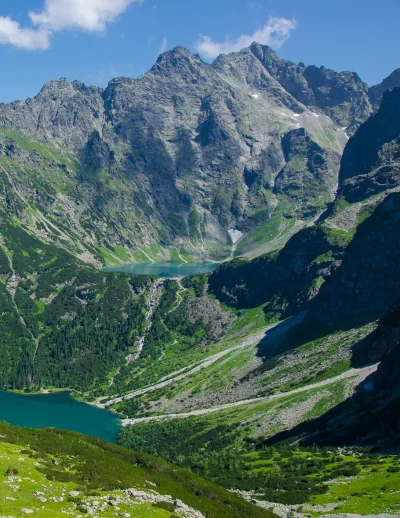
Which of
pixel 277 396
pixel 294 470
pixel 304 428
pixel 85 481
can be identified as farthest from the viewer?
pixel 277 396

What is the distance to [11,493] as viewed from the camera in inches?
1510

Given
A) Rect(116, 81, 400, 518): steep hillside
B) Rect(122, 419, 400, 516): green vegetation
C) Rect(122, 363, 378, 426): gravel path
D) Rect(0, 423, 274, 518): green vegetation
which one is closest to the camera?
Rect(0, 423, 274, 518): green vegetation

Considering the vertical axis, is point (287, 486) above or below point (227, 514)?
below

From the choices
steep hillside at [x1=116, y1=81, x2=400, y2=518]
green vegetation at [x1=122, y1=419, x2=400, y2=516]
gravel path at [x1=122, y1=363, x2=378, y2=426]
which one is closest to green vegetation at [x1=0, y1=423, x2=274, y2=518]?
green vegetation at [x1=122, y1=419, x2=400, y2=516]

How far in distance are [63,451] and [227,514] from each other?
1835 cm

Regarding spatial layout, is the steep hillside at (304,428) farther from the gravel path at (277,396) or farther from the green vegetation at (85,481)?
the green vegetation at (85,481)

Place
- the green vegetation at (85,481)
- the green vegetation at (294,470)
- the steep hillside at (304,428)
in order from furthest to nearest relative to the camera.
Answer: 1. the steep hillside at (304,428)
2. the green vegetation at (294,470)
3. the green vegetation at (85,481)

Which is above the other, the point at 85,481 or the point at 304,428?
the point at 85,481

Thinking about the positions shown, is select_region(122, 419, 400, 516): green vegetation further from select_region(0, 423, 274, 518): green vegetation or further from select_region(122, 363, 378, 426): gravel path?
select_region(122, 363, 378, 426): gravel path

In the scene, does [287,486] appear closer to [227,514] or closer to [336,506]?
[336,506]

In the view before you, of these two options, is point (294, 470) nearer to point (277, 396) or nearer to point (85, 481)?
point (85, 481)

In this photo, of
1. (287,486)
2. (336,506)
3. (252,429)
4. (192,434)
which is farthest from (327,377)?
(336,506)

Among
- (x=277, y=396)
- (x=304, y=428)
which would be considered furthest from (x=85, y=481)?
(x=277, y=396)

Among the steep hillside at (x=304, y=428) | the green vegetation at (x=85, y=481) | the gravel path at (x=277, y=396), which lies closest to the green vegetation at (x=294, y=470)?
the steep hillside at (x=304, y=428)
